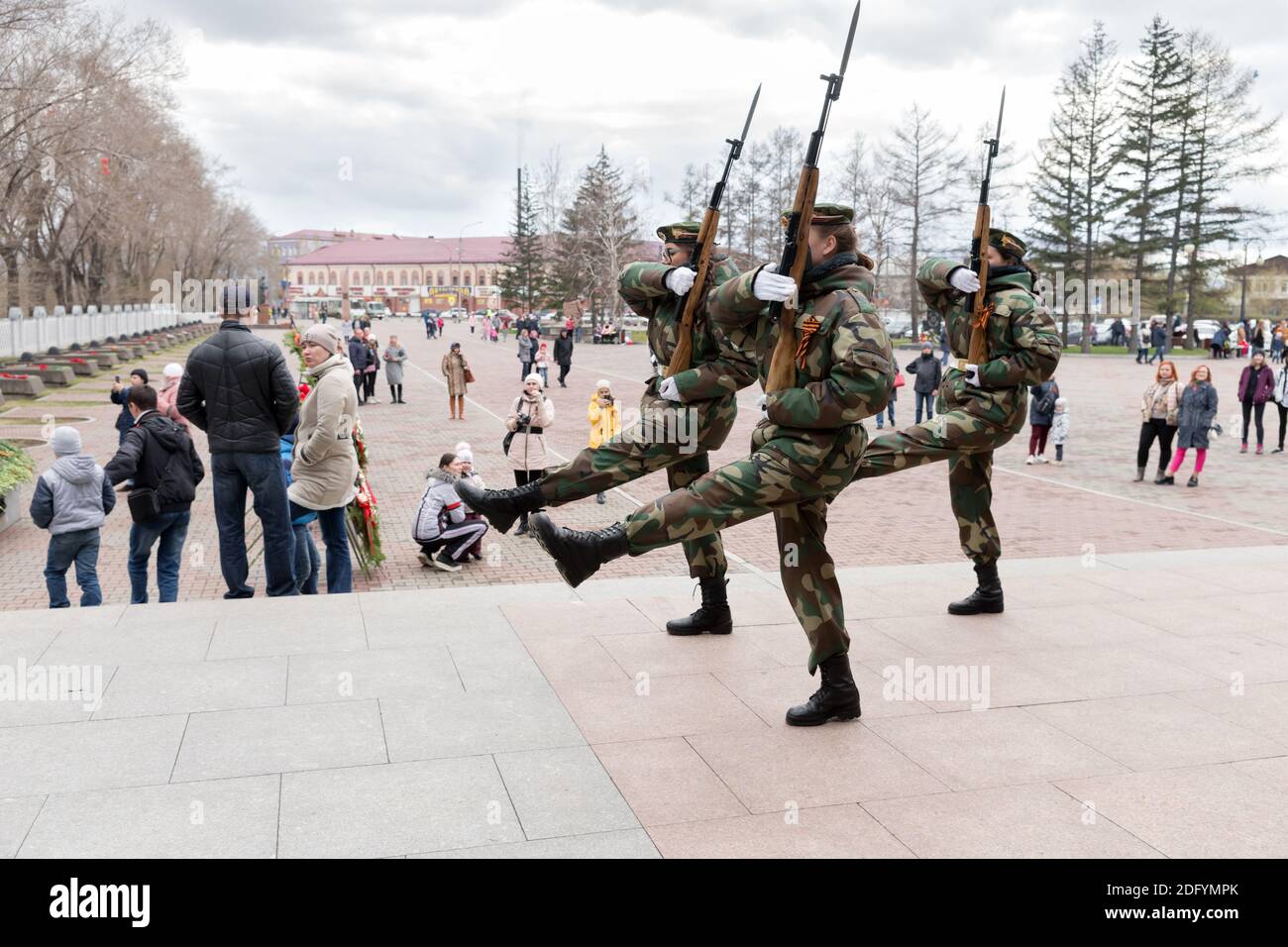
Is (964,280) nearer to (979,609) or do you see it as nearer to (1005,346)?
(1005,346)

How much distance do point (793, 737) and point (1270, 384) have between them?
17137 mm

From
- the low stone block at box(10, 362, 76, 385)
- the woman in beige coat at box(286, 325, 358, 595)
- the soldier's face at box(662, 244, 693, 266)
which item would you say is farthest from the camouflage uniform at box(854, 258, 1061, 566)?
the low stone block at box(10, 362, 76, 385)

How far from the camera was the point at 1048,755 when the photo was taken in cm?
459

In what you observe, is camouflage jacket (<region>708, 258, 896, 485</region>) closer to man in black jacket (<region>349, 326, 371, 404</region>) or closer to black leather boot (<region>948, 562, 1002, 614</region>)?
black leather boot (<region>948, 562, 1002, 614</region>)

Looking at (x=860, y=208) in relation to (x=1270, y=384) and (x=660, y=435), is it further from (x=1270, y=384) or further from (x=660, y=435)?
(x=660, y=435)

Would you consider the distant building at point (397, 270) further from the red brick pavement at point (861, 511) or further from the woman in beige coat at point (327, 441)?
the woman in beige coat at point (327, 441)

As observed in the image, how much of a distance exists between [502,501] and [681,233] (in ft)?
6.00

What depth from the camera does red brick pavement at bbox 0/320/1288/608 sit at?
10.3 meters

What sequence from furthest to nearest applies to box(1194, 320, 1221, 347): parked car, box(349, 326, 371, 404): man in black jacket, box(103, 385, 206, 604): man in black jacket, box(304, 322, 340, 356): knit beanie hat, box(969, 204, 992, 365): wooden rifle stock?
1. box(1194, 320, 1221, 347): parked car
2. box(349, 326, 371, 404): man in black jacket
3. box(103, 385, 206, 604): man in black jacket
4. box(304, 322, 340, 356): knit beanie hat
5. box(969, 204, 992, 365): wooden rifle stock

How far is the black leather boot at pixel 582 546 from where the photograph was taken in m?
4.43

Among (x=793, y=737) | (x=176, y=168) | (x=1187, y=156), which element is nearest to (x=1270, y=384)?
(x=793, y=737)

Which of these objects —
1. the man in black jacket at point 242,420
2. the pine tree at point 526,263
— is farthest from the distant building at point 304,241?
the man in black jacket at point 242,420

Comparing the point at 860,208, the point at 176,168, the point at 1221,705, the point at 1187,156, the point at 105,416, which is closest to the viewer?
the point at 1221,705

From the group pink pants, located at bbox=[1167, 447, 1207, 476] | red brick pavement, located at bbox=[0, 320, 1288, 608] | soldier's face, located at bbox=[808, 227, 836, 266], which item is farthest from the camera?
pink pants, located at bbox=[1167, 447, 1207, 476]
